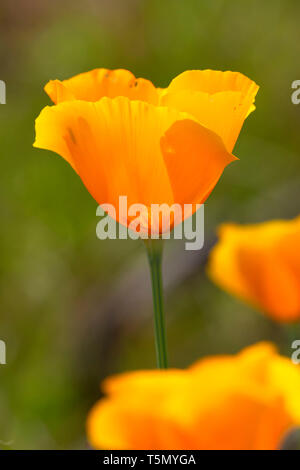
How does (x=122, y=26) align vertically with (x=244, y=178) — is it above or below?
above

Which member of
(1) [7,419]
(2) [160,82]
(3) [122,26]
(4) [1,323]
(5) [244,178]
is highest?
(3) [122,26]

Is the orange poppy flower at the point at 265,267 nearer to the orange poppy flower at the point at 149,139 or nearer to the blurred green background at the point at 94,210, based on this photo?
the orange poppy flower at the point at 149,139

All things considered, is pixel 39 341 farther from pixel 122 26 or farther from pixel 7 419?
pixel 122 26

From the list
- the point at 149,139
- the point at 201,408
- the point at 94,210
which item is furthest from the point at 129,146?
the point at 94,210

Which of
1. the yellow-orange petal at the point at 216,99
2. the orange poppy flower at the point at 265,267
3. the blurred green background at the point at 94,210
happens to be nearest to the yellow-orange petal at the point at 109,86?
the yellow-orange petal at the point at 216,99

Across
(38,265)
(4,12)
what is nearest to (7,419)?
(38,265)

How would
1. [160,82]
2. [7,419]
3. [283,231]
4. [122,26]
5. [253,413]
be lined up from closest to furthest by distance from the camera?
[253,413]
[283,231]
[7,419]
[160,82]
[122,26]

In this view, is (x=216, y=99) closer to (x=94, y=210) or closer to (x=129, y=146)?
(x=129, y=146)
